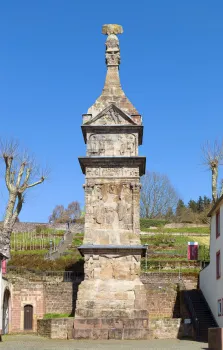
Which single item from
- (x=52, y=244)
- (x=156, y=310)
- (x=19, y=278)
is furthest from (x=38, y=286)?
(x=52, y=244)

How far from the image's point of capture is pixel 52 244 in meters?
56.7

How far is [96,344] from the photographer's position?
27422mm

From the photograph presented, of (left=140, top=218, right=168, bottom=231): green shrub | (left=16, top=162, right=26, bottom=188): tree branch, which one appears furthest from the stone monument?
(left=140, top=218, right=168, bottom=231): green shrub

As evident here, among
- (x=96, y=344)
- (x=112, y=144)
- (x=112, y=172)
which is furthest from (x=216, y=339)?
(x=112, y=144)

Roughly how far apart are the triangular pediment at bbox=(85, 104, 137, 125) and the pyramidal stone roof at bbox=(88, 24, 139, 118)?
381 millimetres

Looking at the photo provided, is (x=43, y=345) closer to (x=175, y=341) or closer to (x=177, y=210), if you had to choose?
(x=175, y=341)

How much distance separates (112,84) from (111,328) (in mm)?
13901

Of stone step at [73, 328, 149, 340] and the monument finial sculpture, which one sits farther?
the monument finial sculpture

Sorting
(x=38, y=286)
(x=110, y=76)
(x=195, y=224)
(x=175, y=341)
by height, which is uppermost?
(x=110, y=76)

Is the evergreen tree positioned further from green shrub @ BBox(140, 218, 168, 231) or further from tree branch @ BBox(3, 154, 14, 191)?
tree branch @ BBox(3, 154, 14, 191)

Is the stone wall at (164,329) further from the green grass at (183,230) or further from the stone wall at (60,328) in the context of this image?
the green grass at (183,230)

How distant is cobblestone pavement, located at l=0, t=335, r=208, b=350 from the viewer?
25.1 metres

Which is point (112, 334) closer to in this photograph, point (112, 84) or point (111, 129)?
point (111, 129)

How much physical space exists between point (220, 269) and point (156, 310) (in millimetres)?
6426
